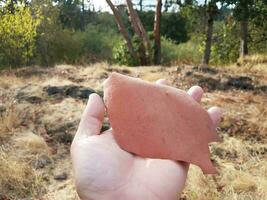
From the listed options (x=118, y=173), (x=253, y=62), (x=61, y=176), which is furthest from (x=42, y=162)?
(x=253, y=62)

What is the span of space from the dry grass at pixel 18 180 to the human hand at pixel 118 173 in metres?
2.78

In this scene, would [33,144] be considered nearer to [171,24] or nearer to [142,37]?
[142,37]

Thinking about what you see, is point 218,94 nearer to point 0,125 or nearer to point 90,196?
point 0,125

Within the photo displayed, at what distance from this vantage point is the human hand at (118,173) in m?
1.84

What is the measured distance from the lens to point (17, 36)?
569 inches

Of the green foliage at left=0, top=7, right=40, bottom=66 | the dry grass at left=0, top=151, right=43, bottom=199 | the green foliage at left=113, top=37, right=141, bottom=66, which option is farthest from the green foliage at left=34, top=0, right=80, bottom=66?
the dry grass at left=0, top=151, right=43, bottom=199

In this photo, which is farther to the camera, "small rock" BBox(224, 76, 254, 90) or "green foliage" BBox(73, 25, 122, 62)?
"green foliage" BBox(73, 25, 122, 62)

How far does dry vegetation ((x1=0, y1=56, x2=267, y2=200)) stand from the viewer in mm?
4504

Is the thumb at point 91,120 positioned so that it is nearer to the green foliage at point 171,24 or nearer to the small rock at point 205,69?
the small rock at point 205,69

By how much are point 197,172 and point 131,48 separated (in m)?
8.66

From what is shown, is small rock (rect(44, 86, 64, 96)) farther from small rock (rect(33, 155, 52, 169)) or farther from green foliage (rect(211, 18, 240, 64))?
green foliage (rect(211, 18, 240, 64))

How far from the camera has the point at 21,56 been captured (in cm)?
1514

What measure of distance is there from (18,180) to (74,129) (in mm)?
1641

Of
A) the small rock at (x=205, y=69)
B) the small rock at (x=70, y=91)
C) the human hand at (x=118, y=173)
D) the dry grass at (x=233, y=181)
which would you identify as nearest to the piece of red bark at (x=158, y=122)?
the human hand at (x=118, y=173)
